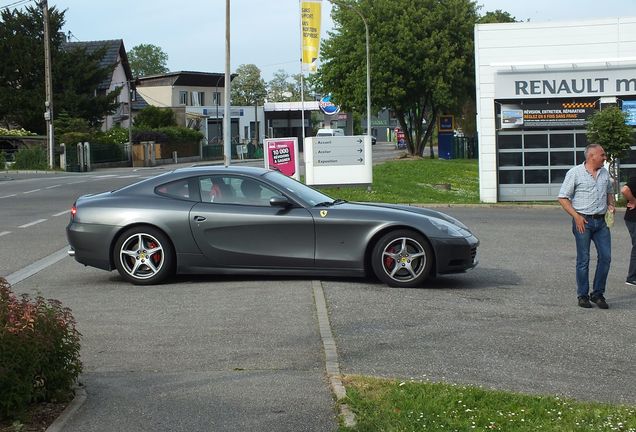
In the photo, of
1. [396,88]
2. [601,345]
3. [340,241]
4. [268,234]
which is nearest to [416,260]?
[340,241]

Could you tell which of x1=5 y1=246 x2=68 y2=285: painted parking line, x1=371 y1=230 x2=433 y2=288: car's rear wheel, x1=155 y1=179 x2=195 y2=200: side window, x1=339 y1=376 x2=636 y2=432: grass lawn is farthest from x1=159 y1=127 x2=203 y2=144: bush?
x1=339 y1=376 x2=636 y2=432: grass lawn

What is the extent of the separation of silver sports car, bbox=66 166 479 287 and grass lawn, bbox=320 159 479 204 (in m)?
12.9

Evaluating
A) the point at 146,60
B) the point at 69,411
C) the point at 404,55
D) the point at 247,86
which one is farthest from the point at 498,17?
the point at 146,60

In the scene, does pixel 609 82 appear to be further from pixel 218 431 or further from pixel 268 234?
pixel 218 431

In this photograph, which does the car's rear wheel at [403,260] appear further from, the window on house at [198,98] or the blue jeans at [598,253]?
the window on house at [198,98]

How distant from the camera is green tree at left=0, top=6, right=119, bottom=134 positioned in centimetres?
6144

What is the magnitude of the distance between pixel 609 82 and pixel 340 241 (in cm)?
1854

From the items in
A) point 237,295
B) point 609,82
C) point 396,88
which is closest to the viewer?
point 237,295

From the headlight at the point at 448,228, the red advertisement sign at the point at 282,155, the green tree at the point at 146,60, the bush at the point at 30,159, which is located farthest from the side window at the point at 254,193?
the green tree at the point at 146,60

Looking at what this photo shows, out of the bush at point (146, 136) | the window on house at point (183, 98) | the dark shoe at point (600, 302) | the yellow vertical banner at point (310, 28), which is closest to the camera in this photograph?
the dark shoe at point (600, 302)

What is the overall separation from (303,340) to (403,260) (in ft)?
9.48

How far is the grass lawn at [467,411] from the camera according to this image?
509 centimetres

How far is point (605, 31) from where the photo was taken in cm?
2712

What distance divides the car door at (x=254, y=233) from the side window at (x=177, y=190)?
0.78ft
